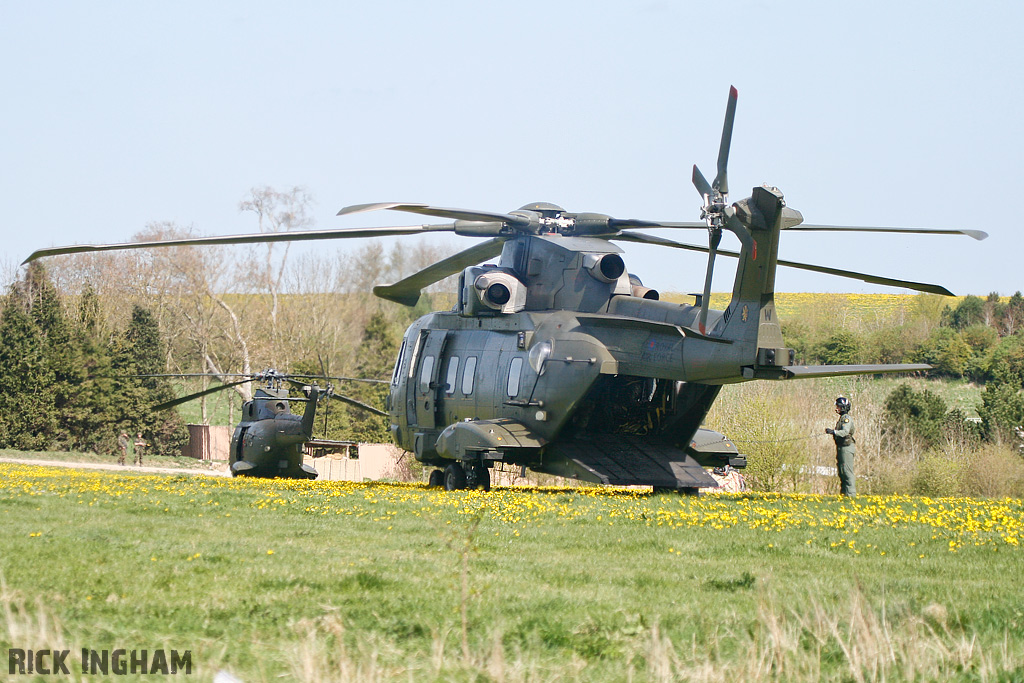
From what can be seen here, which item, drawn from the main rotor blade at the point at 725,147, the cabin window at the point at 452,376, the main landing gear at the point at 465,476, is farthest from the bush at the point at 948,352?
the main rotor blade at the point at 725,147

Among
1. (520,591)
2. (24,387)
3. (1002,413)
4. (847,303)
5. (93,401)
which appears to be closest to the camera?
(520,591)

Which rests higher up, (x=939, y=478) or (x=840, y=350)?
(x=840, y=350)

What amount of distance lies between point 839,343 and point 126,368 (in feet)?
135

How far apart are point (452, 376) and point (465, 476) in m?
2.49

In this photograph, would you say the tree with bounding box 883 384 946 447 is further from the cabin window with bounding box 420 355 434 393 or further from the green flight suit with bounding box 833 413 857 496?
the cabin window with bounding box 420 355 434 393

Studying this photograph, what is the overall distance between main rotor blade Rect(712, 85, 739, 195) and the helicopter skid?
573 centimetres

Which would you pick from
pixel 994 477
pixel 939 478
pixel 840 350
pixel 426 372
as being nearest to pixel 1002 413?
pixel 994 477

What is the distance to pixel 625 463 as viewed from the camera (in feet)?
66.1

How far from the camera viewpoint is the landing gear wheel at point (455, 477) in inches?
866

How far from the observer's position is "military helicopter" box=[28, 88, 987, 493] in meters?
17.3

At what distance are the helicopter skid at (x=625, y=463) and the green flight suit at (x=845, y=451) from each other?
3.46 metres

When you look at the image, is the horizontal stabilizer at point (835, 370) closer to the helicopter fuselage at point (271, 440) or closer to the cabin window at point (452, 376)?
the cabin window at point (452, 376)

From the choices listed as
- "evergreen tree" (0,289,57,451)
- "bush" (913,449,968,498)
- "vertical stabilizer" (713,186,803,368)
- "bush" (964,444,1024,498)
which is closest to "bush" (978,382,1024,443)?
"bush" (964,444,1024,498)

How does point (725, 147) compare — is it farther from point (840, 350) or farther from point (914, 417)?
point (840, 350)
